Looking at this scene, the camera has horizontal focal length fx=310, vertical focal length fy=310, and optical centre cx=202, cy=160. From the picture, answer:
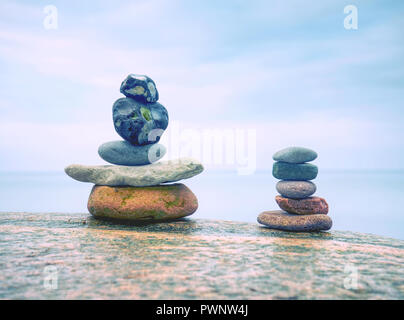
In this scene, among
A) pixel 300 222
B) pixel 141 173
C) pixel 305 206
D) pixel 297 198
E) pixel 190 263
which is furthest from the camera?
pixel 141 173

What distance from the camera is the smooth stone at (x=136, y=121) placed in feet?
24.1

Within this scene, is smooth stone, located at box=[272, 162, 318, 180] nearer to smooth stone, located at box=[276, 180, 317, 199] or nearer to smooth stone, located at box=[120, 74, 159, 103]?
smooth stone, located at box=[276, 180, 317, 199]

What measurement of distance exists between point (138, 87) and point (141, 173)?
2063mm

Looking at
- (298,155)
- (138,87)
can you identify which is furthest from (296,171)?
(138,87)

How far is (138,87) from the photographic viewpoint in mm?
7434

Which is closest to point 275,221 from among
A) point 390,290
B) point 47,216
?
point 390,290

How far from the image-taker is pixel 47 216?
Answer: 803cm

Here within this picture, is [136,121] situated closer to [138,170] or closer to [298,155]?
[138,170]

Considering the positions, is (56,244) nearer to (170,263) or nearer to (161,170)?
(170,263)

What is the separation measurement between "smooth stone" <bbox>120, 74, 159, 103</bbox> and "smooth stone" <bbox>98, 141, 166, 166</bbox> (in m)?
1.17

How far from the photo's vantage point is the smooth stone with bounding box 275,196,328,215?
22.8 feet

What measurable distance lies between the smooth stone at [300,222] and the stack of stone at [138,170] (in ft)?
6.44

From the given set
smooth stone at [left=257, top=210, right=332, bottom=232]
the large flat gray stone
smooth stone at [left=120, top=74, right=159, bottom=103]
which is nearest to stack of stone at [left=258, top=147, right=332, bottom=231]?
smooth stone at [left=257, top=210, right=332, bottom=232]
